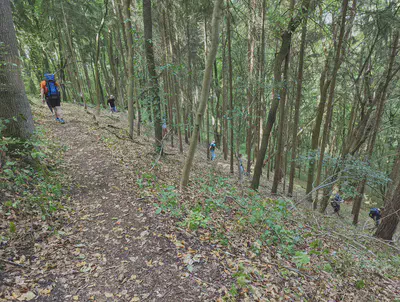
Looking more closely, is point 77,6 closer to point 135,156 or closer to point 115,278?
point 135,156

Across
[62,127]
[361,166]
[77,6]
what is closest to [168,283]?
[361,166]

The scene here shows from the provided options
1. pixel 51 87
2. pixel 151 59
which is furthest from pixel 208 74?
pixel 51 87

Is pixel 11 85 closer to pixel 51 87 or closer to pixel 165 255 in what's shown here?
pixel 165 255

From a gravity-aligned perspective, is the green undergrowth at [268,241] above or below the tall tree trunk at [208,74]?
below

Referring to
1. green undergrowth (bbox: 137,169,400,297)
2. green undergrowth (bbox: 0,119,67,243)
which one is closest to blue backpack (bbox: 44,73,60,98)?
green undergrowth (bbox: 0,119,67,243)

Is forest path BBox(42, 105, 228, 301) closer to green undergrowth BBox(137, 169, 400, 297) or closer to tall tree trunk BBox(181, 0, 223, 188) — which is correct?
green undergrowth BBox(137, 169, 400, 297)

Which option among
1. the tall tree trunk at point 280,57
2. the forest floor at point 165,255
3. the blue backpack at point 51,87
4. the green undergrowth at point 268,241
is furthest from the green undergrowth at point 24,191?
the tall tree trunk at point 280,57

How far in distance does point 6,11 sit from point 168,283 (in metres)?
5.68

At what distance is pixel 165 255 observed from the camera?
11.0ft

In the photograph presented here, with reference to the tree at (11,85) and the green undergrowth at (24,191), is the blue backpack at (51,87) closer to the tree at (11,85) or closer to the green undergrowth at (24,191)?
the tree at (11,85)

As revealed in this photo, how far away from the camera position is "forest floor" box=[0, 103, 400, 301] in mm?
2752

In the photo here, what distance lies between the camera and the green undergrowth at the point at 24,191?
319cm

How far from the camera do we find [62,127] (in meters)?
9.02

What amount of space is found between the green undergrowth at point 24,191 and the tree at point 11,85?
0.17m
